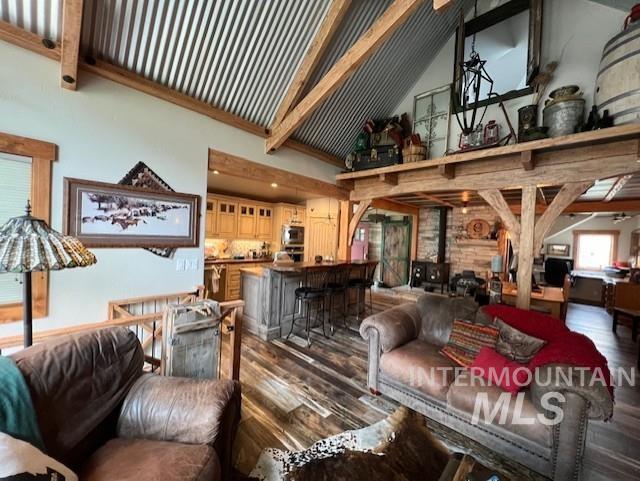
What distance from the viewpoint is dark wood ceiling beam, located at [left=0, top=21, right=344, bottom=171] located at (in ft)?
6.54

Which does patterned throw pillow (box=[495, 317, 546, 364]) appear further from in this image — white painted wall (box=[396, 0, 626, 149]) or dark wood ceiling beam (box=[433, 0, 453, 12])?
white painted wall (box=[396, 0, 626, 149])

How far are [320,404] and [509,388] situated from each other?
147cm

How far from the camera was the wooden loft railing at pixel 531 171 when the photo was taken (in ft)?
8.97

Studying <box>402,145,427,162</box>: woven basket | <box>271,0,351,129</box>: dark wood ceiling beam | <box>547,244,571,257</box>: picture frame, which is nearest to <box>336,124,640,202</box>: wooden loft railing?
<box>402,145,427,162</box>: woven basket

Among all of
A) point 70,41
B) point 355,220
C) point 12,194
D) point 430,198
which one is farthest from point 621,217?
point 12,194

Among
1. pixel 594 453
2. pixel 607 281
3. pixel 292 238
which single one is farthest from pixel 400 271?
pixel 594 453

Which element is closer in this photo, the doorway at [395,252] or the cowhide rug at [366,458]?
the cowhide rug at [366,458]

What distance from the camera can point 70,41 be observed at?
1.96 metres

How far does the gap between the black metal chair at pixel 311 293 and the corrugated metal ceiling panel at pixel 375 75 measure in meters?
2.14

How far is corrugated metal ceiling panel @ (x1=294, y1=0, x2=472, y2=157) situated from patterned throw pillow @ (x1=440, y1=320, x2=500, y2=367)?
338cm

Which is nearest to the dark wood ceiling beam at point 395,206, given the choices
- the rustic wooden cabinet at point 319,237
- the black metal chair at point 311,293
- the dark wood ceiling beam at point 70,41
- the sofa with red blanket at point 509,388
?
the rustic wooden cabinet at point 319,237

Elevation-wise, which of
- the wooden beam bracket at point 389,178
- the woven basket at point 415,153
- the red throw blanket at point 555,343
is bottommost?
the red throw blanket at point 555,343

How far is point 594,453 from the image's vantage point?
1902mm

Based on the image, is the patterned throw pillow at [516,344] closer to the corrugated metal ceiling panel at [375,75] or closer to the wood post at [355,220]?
the wood post at [355,220]
